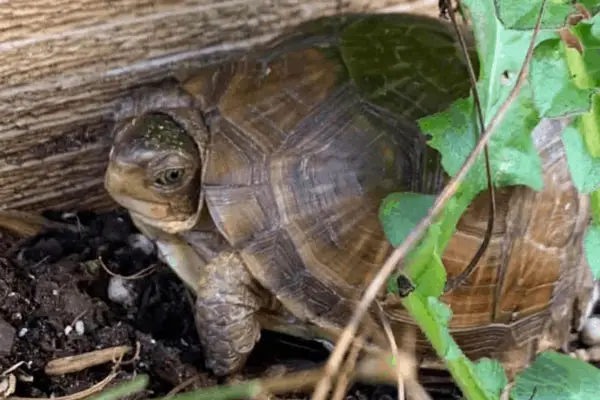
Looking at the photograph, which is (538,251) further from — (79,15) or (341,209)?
(79,15)

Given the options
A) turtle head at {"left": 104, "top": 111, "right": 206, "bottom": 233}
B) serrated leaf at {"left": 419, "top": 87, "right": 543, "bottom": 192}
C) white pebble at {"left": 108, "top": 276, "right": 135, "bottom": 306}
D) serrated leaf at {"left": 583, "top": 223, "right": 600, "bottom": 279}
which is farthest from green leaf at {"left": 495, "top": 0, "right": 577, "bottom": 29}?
white pebble at {"left": 108, "top": 276, "right": 135, "bottom": 306}

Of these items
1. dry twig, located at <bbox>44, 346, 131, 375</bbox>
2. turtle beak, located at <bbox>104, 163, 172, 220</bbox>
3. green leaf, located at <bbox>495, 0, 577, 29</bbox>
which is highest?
green leaf, located at <bbox>495, 0, 577, 29</bbox>

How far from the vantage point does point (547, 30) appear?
2.96 feet

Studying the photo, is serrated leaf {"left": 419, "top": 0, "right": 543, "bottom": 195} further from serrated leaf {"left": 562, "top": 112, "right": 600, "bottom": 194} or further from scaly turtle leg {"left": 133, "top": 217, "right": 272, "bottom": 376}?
scaly turtle leg {"left": 133, "top": 217, "right": 272, "bottom": 376}

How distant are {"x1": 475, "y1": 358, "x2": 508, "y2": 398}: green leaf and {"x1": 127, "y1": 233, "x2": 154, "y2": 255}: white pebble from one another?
0.75m

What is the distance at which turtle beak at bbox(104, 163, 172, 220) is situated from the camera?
4.22 feet

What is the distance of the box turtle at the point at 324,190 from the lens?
1.22 m

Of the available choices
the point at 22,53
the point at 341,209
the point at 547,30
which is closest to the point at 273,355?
the point at 341,209

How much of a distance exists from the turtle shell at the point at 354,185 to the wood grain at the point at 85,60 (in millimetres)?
143

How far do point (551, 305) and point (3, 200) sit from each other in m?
0.93

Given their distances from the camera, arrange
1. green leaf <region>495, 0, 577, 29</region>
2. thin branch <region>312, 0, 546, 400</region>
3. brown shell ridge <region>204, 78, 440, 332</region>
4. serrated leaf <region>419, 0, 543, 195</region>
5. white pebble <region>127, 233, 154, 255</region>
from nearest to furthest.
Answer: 1. thin branch <region>312, 0, 546, 400</region>
2. green leaf <region>495, 0, 577, 29</region>
3. serrated leaf <region>419, 0, 543, 195</region>
4. brown shell ridge <region>204, 78, 440, 332</region>
5. white pebble <region>127, 233, 154, 255</region>

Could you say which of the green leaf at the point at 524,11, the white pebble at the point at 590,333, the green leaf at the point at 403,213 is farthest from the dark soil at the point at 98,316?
the green leaf at the point at 524,11

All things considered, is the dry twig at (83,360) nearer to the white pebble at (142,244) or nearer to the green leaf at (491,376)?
the white pebble at (142,244)

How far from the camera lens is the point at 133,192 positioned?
4.30 feet
